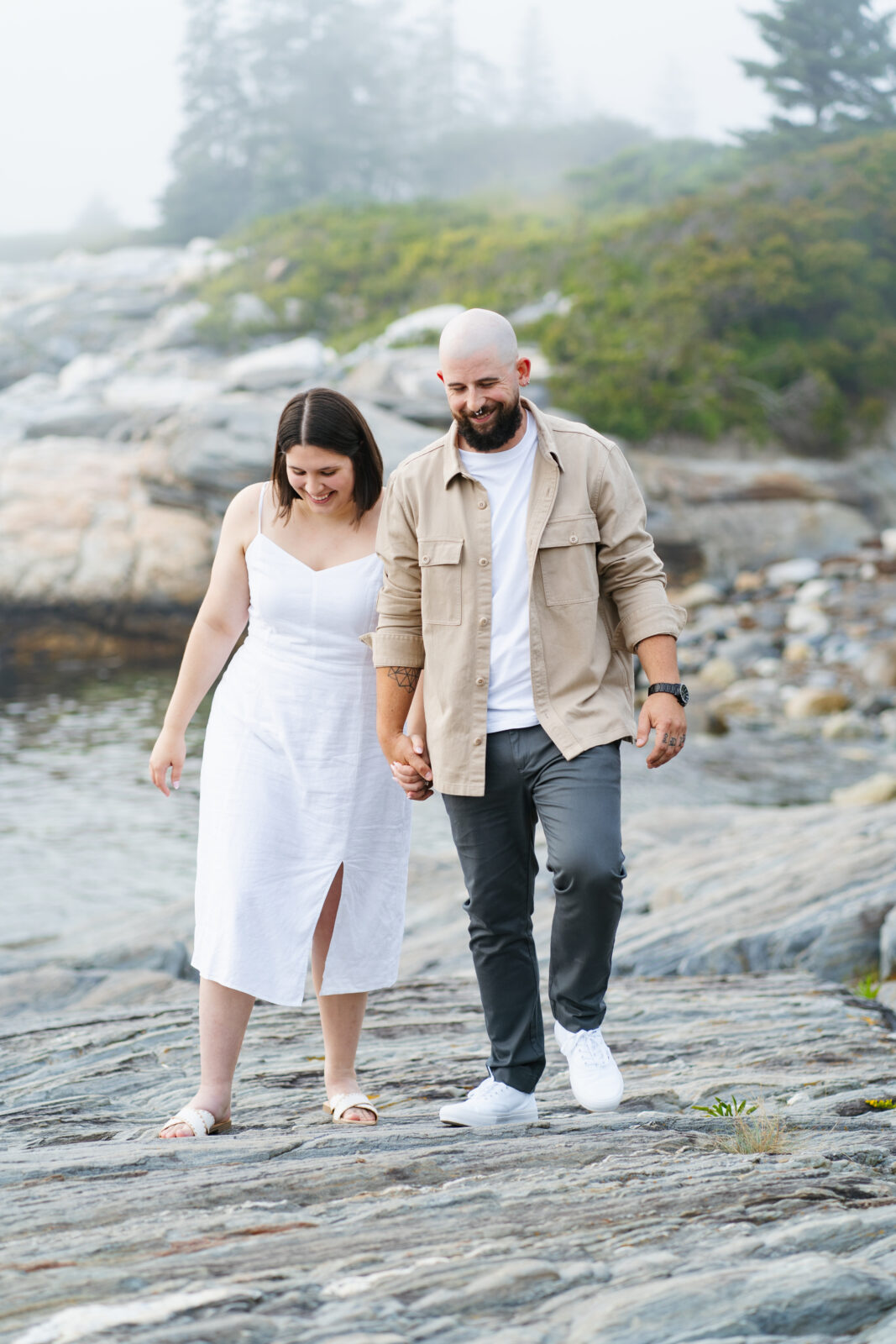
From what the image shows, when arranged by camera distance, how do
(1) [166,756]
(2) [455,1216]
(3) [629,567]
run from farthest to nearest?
1. (1) [166,756]
2. (3) [629,567]
3. (2) [455,1216]

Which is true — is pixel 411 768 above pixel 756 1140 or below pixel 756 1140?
above

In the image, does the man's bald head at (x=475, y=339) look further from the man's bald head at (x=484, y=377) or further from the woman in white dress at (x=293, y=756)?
the woman in white dress at (x=293, y=756)

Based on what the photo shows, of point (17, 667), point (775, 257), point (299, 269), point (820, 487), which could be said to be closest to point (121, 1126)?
point (17, 667)

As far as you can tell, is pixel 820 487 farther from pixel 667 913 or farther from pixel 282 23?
pixel 282 23

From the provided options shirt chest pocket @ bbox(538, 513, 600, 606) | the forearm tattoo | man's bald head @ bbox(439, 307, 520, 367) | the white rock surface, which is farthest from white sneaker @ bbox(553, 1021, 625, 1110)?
the white rock surface

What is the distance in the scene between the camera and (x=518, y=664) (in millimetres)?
2977

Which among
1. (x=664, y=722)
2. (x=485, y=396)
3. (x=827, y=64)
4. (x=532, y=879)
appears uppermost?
(x=827, y=64)

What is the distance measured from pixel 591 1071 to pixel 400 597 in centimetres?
132

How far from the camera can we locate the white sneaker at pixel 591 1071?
3002 mm

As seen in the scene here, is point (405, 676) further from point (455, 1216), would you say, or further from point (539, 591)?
point (455, 1216)

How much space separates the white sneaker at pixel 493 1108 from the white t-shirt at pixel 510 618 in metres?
0.95

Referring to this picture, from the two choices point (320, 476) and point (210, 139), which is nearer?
point (320, 476)

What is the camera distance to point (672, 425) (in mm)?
22938

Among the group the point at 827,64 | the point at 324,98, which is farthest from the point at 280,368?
the point at 324,98
